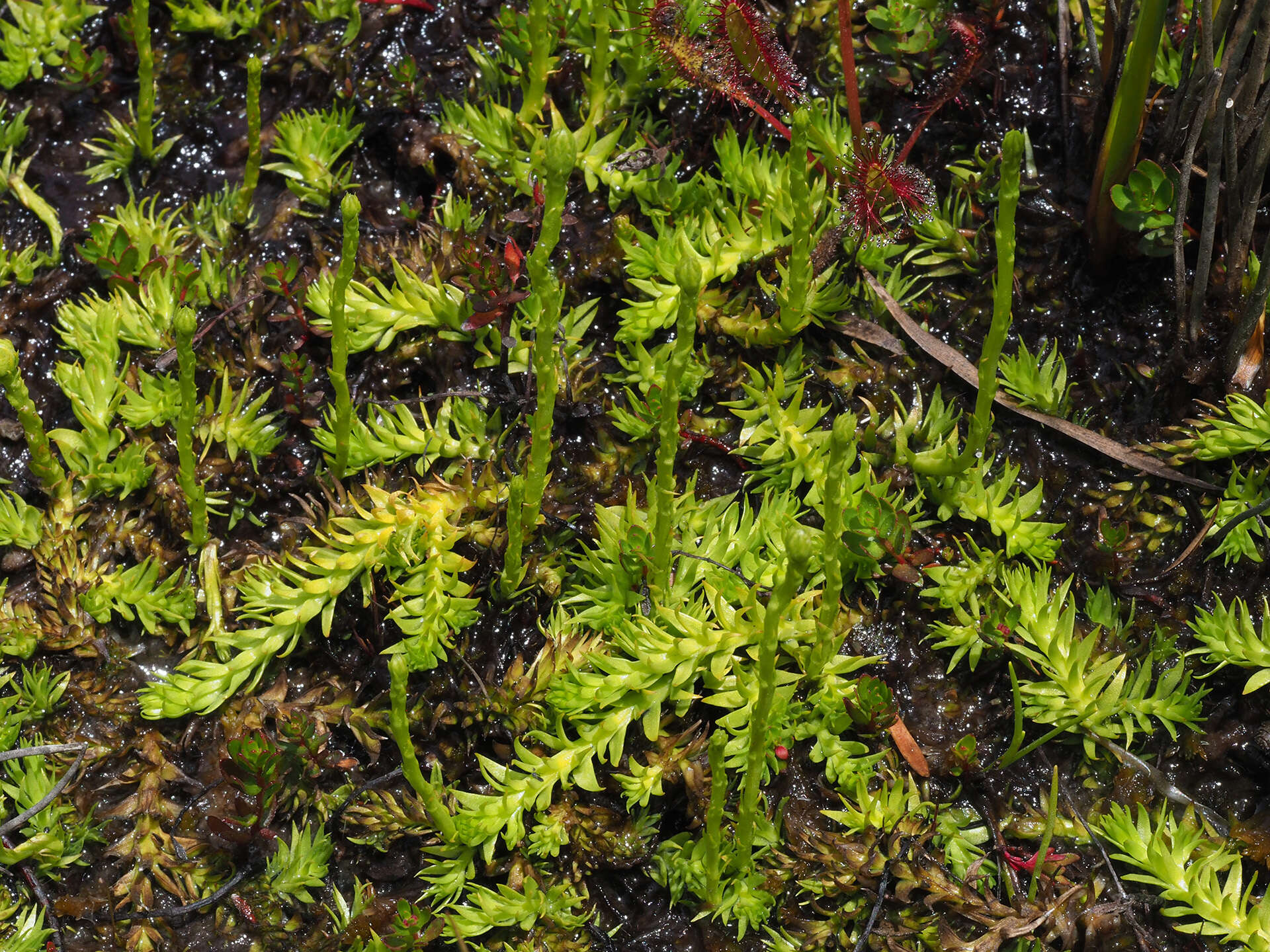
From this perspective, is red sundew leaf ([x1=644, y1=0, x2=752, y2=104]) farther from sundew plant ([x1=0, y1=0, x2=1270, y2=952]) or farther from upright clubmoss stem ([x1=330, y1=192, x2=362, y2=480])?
upright clubmoss stem ([x1=330, y1=192, x2=362, y2=480])

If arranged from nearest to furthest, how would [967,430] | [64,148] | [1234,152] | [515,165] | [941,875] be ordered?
1. [941,875]
2. [1234,152]
3. [967,430]
4. [515,165]
5. [64,148]

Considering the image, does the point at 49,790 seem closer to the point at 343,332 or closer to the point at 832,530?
the point at 343,332

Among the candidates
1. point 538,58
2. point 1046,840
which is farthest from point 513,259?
point 1046,840

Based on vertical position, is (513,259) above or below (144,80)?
below

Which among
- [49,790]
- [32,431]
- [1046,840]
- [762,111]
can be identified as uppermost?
[762,111]

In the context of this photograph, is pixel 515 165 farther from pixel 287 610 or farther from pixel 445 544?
pixel 287 610

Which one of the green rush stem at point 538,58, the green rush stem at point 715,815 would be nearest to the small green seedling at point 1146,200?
the green rush stem at point 538,58

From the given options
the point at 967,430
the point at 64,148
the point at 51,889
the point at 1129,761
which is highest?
the point at 64,148

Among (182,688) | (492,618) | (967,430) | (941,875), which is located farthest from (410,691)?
(967,430)
